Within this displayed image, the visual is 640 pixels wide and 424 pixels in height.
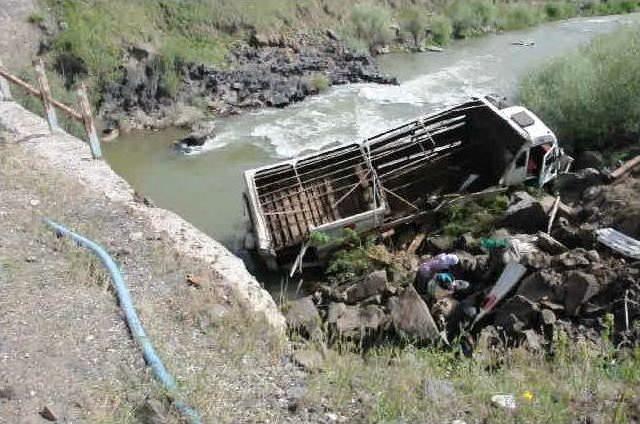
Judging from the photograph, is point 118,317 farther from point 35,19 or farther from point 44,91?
point 35,19

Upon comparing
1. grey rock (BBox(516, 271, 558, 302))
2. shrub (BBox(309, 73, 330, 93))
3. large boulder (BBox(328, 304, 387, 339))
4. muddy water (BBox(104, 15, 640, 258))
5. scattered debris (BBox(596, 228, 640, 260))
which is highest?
scattered debris (BBox(596, 228, 640, 260))

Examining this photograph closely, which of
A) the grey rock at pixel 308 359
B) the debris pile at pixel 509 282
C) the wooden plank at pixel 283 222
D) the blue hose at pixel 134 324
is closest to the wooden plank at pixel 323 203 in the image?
the wooden plank at pixel 283 222

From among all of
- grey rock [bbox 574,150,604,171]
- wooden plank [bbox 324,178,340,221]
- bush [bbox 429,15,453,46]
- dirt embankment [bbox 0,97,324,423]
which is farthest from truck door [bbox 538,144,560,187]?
bush [bbox 429,15,453,46]

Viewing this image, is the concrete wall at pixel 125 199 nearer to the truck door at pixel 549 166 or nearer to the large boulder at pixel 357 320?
the large boulder at pixel 357 320

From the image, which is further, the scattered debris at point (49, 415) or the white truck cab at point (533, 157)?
the white truck cab at point (533, 157)

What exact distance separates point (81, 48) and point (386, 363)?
19402 millimetres

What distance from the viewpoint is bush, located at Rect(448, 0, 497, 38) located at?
110ft

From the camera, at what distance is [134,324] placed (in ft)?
19.6

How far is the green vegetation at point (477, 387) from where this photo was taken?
4.90 meters

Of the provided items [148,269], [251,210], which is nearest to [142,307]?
[148,269]

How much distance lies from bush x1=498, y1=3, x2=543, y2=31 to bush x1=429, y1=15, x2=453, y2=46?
4113 millimetres

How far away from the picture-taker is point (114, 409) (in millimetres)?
4859

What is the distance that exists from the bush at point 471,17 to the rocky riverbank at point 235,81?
8.40 metres

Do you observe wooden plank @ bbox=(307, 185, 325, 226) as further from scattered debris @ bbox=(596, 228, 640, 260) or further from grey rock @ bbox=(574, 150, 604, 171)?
grey rock @ bbox=(574, 150, 604, 171)
